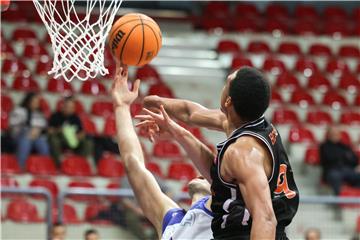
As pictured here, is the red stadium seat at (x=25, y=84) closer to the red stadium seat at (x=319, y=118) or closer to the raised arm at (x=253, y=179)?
the red stadium seat at (x=319, y=118)

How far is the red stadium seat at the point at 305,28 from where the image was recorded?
53.1 feet

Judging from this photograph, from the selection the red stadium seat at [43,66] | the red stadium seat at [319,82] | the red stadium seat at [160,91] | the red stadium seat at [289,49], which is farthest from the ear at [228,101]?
the red stadium seat at [289,49]

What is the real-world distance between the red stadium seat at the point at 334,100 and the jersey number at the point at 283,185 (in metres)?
10.1

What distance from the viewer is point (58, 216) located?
8555mm

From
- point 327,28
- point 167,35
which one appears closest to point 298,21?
point 327,28

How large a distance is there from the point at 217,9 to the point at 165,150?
5377 mm

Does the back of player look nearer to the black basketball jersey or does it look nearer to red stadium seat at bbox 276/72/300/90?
the black basketball jersey

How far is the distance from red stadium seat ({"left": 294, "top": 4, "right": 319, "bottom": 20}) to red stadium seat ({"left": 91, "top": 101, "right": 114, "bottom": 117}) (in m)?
5.62

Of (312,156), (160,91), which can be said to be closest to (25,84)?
(160,91)

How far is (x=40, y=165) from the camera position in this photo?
1063 cm

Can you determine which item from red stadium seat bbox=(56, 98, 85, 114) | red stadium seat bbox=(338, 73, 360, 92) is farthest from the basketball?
red stadium seat bbox=(338, 73, 360, 92)

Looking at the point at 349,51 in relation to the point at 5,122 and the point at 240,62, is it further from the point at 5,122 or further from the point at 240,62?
the point at 5,122

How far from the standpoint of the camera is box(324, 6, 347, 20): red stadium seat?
54.7ft

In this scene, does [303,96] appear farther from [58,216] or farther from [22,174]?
[58,216]
